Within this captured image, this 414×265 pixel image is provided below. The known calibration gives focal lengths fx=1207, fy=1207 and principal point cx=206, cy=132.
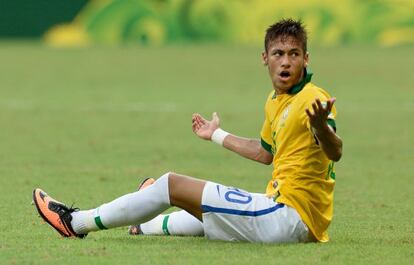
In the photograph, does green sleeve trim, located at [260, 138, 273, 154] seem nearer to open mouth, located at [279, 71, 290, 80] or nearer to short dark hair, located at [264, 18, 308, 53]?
open mouth, located at [279, 71, 290, 80]

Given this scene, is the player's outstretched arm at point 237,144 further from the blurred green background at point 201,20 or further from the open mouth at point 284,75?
the blurred green background at point 201,20

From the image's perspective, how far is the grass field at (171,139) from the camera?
7.61m

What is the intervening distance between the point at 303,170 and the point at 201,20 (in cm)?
2353

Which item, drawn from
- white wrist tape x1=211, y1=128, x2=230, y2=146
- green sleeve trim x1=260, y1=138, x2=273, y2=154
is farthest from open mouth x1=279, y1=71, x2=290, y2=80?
white wrist tape x1=211, y1=128, x2=230, y2=146

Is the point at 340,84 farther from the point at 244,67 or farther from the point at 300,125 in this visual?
the point at 300,125

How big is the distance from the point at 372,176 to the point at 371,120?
5349mm

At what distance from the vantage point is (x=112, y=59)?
2794 centimetres

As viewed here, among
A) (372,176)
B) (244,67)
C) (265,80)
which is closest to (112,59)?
→ (244,67)

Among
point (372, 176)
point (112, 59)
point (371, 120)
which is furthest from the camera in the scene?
point (112, 59)

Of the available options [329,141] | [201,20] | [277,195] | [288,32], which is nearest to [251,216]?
[277,195]

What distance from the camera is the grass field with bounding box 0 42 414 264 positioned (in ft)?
25.0

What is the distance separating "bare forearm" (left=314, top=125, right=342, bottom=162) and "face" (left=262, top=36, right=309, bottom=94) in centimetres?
65

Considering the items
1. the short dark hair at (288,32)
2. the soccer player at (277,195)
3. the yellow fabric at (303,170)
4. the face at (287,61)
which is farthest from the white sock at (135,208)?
the short dark hair at (288,32)

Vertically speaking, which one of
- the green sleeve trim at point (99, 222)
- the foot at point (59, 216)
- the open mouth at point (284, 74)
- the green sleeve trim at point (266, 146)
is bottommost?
the foot at point (59, 216)
